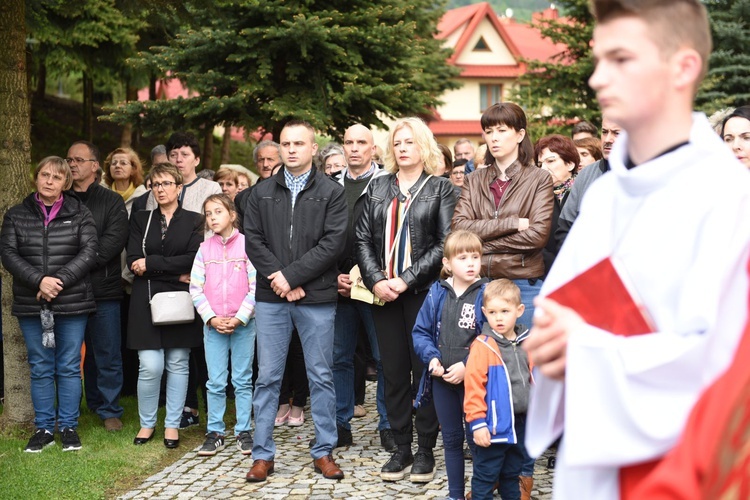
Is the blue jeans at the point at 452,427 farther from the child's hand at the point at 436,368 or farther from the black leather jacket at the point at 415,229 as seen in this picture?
the black leather jacket at the point at 415,229

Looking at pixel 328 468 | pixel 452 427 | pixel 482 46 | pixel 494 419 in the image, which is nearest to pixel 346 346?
pixel 328 468

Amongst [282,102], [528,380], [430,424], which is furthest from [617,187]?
[282,102]

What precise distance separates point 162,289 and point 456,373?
3.20 m

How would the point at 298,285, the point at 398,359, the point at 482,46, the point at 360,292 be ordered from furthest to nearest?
1. the point at 482,46
2. the point at 360,292
3. the point at 398,359
4. the point at 298,285

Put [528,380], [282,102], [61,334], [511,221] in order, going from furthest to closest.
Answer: [282,102] → [61,334] → [511,221] → [528,380]

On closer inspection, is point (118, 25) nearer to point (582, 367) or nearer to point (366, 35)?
point (366, 35)

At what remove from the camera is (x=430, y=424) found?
6848 millimetres

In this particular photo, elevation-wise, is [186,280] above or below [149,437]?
above

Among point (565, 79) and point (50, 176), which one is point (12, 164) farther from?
point (565, 79)

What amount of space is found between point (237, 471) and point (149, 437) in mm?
1171

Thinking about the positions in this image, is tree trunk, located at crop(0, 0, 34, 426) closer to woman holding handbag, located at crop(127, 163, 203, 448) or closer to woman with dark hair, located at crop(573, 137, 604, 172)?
woman holding handbag, located at crop(127, 163, 203, 448)

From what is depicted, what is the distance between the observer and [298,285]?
6.95 meters

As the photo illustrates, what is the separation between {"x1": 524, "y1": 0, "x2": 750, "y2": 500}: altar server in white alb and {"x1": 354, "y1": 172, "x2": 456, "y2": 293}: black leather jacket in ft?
15.1

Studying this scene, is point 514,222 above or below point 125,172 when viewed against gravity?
below
